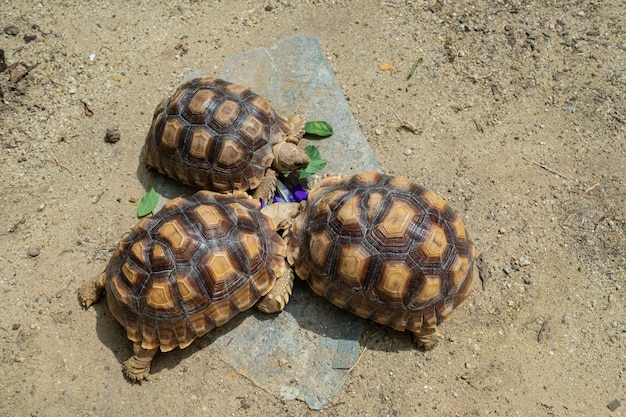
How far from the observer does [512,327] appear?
12.6 ft

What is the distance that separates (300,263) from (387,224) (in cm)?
73

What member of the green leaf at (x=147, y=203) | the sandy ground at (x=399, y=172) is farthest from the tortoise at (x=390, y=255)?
the green leaf at (x=147, y=203)

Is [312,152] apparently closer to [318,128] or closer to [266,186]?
[318,128]

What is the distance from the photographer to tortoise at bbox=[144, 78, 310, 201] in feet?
13.1

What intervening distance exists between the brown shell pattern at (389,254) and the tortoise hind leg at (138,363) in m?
1.21

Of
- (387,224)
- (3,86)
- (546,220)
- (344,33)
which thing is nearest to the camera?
(387,224)

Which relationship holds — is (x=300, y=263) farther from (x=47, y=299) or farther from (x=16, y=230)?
(x=16, y=230)

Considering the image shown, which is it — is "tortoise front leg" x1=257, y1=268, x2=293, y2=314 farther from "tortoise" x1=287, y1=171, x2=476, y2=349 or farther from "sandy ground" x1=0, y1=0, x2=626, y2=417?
"sandy ground" x1=0, y1=0, x2=626, y2=417

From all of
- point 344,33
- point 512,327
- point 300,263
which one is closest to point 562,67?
point 344,33

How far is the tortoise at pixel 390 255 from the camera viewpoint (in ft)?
11.0

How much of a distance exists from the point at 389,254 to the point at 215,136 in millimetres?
1632

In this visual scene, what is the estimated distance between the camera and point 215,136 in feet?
13.1

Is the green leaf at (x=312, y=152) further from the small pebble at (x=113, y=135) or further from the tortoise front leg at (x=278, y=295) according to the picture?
the small pebble at (x=113, y=135)

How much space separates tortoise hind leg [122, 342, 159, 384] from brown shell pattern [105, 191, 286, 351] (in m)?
0.09
